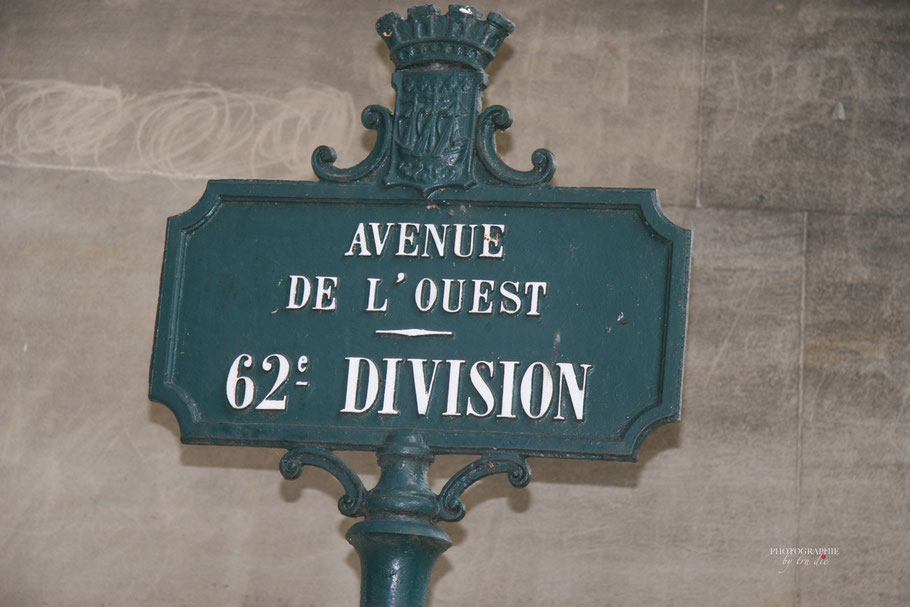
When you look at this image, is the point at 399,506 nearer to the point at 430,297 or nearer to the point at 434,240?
the point at 430,297

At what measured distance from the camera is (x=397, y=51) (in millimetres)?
2996

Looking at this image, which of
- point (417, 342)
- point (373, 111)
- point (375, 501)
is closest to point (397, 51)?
point (373, 111)

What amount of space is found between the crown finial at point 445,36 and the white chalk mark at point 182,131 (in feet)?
5.51

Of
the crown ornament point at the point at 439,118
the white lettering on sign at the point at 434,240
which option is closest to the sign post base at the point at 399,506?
the white lettering on sign at the point at 434,240

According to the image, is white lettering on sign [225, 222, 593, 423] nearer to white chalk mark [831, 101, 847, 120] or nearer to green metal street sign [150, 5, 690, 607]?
green metal street sign [150, 5, 690, 607]

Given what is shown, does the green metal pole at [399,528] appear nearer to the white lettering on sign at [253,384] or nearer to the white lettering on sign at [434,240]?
the white lettering on sign at [253,384]

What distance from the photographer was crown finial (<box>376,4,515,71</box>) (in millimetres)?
2961

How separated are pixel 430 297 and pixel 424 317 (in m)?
0.04

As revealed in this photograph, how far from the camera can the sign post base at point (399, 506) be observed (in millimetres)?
2729

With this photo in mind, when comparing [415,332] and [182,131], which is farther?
[182,131]

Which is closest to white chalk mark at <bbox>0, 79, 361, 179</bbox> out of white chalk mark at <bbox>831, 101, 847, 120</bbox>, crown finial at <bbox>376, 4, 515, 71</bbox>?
white chalk mark at <bbox>831, 101, 847, 120</bbox>

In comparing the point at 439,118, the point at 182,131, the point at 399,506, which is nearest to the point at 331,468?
the point at 399,506

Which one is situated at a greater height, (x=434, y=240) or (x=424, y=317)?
(x=434, y=240)

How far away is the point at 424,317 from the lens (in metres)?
2.85
